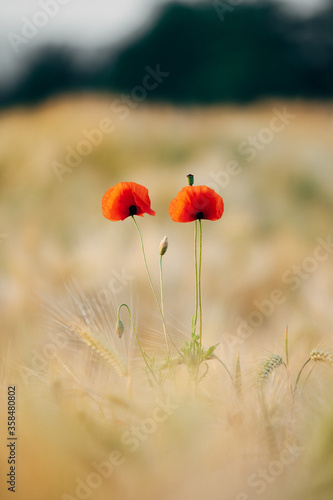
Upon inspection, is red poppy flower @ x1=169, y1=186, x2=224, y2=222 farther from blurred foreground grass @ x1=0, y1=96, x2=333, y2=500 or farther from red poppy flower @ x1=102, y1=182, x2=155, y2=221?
blurred foreground grass @ x1=0, y1=96, x2=333, y2=500

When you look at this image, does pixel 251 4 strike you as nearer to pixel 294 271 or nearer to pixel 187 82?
pixel 187 82

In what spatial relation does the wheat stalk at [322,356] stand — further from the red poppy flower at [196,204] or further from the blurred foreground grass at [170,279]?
the red poppy flower at [196,204]

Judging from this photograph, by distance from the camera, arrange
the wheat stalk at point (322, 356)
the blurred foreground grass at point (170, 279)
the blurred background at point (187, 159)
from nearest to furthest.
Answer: the blurred foreground grass at point (170, 279) < the wheat stalk at point (322, 356) < the blurred background at point (187, 159)

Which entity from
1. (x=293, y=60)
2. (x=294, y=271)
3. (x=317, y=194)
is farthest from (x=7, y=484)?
(x=293, y=60)

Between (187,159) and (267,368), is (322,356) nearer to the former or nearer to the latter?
(267,368)

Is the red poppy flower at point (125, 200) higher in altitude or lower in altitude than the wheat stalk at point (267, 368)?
higher

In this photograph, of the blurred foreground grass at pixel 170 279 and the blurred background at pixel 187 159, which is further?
the blurred background at pixel 187 159

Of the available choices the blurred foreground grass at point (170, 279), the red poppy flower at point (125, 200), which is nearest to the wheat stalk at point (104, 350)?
the blurred foreground grass at point (170, 279)

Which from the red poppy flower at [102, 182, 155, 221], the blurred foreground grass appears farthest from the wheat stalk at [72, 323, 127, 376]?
the red poppy flower at [102, 182, 155, 221]
